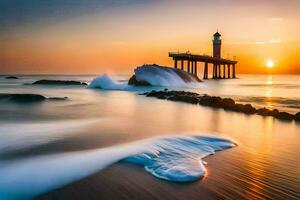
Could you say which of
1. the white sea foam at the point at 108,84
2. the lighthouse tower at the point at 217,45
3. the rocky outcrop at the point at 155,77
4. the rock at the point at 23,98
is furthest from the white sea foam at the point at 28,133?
the lighthouse tower at the point at 217,45

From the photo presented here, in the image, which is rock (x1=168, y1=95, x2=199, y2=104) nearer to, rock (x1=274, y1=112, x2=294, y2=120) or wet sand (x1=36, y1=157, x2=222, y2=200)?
rock (x1=274, y1=112, x2=294, y2=120)

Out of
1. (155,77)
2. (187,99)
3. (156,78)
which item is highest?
(155,77)

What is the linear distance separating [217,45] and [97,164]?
228 ft

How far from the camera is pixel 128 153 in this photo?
6109 millimetres

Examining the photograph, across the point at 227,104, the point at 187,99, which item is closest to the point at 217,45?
the point at 187,99

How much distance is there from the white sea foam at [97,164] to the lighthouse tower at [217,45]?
6634 cm

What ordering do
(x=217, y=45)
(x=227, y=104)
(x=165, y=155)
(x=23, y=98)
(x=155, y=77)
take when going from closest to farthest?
1. (x=165, y=155)
2. (x=227, y=104)
3. (x=23, y=98)
4. (x=155, y=77)
5. (x=217, y=45)

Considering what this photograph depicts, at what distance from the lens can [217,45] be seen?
7150 centimetres

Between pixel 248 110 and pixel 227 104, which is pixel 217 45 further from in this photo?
pixel 248 110

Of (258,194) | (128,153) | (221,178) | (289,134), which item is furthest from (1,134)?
(289,134)

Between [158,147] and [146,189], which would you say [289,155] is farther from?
[146,189]

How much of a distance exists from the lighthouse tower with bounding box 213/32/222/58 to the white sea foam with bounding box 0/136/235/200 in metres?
66.3

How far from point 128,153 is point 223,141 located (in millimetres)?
2637

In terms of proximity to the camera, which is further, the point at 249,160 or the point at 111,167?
the point at 249,160
